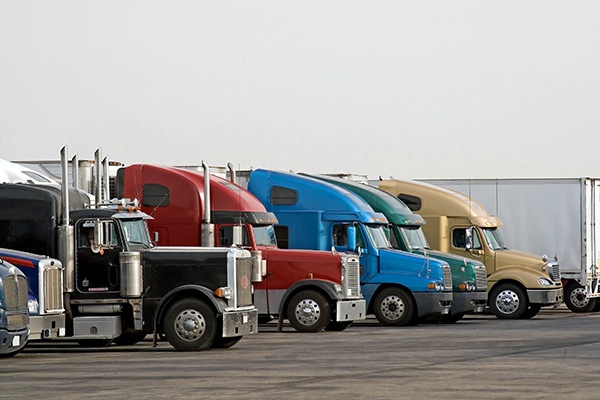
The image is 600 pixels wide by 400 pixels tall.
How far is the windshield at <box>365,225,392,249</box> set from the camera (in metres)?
29.9

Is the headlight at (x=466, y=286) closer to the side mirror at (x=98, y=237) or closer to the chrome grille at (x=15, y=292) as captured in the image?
the side mirror at (x=98, y=237)

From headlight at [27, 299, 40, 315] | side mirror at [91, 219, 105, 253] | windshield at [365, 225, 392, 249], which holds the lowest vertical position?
headlight at [27, 299, 40, 315]

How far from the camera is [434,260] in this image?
30.2 metres

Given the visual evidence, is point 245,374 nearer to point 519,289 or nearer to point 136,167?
point 136,167

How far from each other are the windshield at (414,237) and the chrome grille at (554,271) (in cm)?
348

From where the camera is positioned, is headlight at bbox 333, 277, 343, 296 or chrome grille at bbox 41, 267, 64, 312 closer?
chrome grille at bbox 41, 267, 64, 312

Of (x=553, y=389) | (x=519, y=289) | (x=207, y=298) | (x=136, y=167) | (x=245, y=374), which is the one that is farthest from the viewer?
(x=519, y=289)

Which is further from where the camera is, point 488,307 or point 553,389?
point 488,307

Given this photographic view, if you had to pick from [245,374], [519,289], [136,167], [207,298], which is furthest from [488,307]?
[245,374]

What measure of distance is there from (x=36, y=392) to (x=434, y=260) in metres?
16.0

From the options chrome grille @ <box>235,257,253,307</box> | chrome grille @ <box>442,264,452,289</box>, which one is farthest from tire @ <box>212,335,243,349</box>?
chrome grille @ <box>442,264,452,289</box>

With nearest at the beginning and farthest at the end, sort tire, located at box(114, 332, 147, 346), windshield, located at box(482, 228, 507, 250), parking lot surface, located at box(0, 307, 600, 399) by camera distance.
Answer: parking lot surface, located at box(0, 307, 600, 399) → tire, located at box(114, 332, 147, 346) → windshield, located at box(482, 228, 507, 250)

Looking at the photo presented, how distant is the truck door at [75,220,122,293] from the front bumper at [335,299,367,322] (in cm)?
586

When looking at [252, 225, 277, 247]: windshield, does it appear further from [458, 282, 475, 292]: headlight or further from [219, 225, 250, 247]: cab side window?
[458, 282, 475, 292]: headlight
